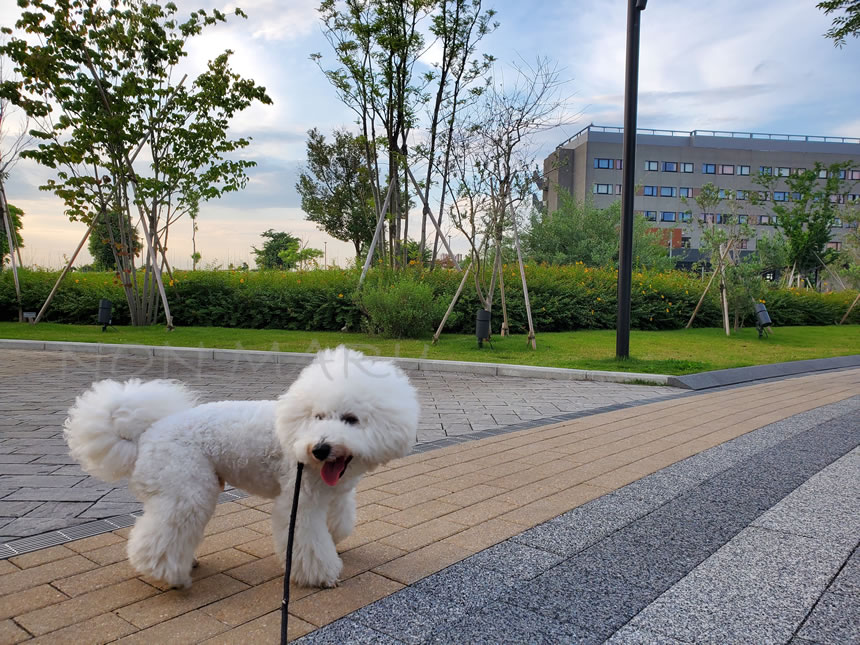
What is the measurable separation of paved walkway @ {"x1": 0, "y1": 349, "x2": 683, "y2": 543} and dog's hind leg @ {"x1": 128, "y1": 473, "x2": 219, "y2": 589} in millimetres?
1061

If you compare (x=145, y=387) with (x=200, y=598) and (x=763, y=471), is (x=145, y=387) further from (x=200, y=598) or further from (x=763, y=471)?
(x=763, y=471)

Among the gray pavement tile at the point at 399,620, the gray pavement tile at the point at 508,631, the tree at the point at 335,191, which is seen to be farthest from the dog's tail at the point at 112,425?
the tree at the point at 335,191

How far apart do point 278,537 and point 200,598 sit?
0.38m

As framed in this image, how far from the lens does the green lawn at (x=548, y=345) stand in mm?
11242

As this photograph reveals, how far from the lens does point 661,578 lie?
2846mm

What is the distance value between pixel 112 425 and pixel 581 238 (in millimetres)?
26965

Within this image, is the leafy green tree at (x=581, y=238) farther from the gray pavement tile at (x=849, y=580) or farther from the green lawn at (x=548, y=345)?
the gray pavement tile at (x=849, y=580)

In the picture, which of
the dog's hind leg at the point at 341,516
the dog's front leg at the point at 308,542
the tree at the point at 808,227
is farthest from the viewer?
the tree at the point at 808,227

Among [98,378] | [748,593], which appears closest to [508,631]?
[748,593]

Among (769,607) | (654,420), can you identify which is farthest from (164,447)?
(654,420)

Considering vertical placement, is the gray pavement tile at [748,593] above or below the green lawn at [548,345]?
below

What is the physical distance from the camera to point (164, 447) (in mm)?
2654

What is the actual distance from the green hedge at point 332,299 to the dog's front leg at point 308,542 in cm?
1148

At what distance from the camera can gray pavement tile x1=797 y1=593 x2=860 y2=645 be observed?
234 cm
